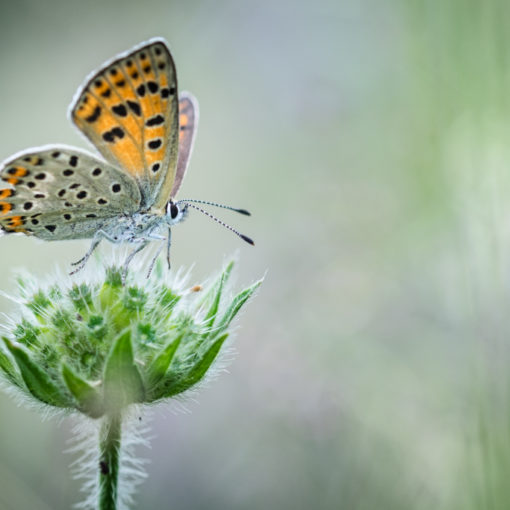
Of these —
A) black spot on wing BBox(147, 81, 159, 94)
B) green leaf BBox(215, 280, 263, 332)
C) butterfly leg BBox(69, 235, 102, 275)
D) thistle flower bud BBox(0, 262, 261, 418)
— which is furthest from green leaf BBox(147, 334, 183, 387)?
black spot on wing BBox(147, 81, 159, 94)

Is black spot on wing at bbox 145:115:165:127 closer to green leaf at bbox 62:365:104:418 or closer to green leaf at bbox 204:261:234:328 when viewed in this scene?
green leaf at bbox 204:261:234:328

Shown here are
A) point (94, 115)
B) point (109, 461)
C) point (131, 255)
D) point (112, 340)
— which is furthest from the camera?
point (131, 255)

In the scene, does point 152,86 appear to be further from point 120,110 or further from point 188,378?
point 188,378

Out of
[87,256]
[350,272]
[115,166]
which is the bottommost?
[87,256]

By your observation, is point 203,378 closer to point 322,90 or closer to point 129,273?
point 129,273

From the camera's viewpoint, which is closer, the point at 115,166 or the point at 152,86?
the point at 152,86

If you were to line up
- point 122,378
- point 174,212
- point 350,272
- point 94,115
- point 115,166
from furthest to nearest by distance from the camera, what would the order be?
point 350,272 < point 174,212 < point 115,166 < point 94,115 < point 122,378

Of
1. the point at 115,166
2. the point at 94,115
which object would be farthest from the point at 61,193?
the point at 94,115

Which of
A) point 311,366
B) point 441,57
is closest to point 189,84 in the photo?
point 441,57
